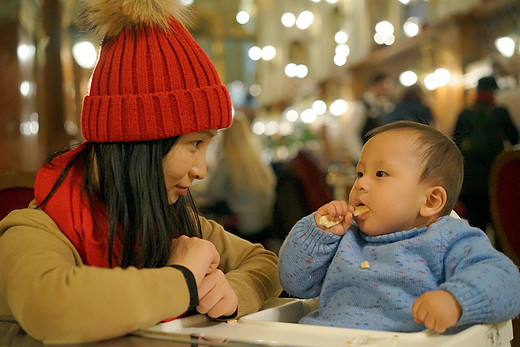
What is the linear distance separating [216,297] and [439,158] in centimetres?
50

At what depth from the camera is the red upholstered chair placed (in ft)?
5.16

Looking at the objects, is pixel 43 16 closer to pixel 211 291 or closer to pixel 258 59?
pixel 211 291

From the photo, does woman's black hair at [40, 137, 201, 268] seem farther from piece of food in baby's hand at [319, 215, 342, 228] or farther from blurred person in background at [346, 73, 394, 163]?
blurred person in background at [346, 73, 394, 163]

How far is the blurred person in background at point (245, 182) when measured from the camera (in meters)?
4.46

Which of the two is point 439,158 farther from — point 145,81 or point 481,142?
point 481,142

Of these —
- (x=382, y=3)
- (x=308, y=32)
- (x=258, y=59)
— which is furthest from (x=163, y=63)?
(x=258, y=59)

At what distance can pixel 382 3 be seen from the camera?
974 cm

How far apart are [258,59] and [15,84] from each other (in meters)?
14.1

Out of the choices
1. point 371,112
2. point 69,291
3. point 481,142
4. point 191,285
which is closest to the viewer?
point 69,291

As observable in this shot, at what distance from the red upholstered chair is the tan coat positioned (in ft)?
2.27

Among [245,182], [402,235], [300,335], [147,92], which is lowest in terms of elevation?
[245,182]

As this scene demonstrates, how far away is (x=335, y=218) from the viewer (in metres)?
1.11

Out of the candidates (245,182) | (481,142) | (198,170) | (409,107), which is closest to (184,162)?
(198,170)

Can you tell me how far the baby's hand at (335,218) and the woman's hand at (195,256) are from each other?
0.23 metres
